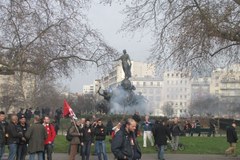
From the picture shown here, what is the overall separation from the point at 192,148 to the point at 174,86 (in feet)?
499

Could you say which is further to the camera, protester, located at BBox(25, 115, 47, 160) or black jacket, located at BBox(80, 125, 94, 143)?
black jacket, located at BBox(80, 125, 94, 143)

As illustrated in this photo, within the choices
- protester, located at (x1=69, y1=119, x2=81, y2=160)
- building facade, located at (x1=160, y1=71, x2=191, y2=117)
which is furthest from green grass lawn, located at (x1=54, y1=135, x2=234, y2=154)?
building facade, located at (x1=160, y1=71, x2=191, y2=117)

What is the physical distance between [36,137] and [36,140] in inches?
4.7

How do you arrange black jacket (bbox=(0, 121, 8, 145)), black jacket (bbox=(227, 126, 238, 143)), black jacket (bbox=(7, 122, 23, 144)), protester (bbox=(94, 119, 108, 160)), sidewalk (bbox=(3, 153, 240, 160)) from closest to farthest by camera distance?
black jacket (bbox=(0, 121, 8, 145)) < black jacket (bbox=(7, 122, 23, 144)) < protester (bbox=(94, 119, 108, 160)) < sidewalk (bbox=(3, 153, 240, 160)) < black jacket (bbox=(227, 126, 238, 143))

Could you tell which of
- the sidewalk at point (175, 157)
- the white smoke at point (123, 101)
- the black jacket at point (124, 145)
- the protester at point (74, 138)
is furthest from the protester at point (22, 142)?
the white smoke at point (123, 101)

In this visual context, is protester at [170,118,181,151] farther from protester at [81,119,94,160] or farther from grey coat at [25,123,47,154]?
grey coat at [25,123,47,154]

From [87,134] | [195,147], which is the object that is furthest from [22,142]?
[195,147]

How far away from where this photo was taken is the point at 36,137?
1552 centimetres

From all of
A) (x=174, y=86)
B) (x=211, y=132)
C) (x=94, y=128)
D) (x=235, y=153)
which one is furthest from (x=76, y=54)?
(x=174, y=86)

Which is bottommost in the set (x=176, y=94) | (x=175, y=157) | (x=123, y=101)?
(x=175, y=157)

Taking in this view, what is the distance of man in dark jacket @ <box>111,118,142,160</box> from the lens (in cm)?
993

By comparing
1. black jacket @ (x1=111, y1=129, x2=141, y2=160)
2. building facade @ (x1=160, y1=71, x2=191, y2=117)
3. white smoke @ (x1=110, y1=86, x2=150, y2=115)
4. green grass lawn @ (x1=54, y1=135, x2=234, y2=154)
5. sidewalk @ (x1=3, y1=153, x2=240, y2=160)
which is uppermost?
building facade @ (x1=160, y1=71, x2=191, y2=117)

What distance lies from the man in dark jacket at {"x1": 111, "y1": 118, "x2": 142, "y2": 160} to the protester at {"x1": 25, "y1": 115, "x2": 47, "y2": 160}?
6.02m

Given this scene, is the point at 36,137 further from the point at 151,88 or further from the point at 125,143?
the point at 151,88
